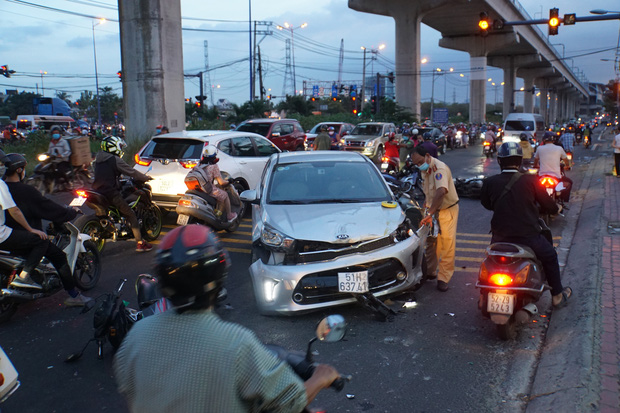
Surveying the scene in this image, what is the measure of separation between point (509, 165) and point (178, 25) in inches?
769

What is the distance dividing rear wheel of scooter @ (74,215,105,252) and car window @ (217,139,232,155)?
12.0 feet

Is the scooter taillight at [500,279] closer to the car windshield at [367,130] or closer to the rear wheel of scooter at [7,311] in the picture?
the rear wheel of scooter at [7,311]

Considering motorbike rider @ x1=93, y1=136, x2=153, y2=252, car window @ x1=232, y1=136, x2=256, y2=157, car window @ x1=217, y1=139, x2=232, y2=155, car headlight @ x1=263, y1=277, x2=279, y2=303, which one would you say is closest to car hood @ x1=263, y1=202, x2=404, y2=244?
car headlight @ x1=263, y1=277, x2=279, y2=303

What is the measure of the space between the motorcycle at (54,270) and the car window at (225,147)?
4697 millimetres

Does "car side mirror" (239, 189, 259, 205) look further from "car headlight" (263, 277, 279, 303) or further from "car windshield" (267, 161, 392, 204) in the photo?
"car headlight" (263, 277, 279, 303)

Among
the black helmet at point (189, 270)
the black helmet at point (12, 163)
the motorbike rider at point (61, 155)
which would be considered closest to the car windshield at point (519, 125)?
the motorbike rider at point (61, 155)

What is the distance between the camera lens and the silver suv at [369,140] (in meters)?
24.7

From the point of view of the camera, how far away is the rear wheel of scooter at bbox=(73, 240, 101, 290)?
6868mm

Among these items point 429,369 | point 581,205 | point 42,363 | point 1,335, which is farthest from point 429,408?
point 581,205

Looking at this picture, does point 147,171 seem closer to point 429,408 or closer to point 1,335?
point 1,335

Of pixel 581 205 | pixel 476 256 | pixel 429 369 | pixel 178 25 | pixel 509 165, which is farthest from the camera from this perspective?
pixel 178 25

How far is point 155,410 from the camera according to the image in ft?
5.90

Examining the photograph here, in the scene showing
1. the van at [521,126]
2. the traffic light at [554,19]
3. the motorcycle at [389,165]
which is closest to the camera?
the motorcycle at [389,165]

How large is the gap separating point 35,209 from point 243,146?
21.3 ft
